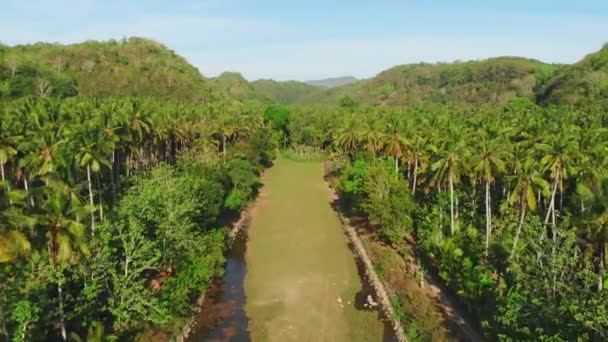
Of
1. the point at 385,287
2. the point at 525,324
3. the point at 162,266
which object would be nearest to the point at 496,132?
the point at 385,287

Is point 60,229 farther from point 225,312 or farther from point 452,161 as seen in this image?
point 452,161

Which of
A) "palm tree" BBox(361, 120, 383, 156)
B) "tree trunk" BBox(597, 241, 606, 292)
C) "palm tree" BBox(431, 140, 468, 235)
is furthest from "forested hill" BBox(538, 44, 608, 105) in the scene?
"tree trunk" BBox(597, 241, 606, 292)

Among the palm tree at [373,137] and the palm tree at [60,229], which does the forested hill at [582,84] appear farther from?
the palm tree at [60,229]

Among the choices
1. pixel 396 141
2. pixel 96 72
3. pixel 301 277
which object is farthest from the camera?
pixel 96 72

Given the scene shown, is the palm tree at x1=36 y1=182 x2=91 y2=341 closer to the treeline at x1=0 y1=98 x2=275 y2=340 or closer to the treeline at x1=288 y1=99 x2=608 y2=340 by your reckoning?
the treeline at x1=0 y1=98 x2=275 y2=340

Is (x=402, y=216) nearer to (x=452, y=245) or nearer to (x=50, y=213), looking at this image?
(x=452, y=245)

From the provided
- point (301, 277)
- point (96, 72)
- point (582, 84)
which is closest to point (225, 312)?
point (301, 277)

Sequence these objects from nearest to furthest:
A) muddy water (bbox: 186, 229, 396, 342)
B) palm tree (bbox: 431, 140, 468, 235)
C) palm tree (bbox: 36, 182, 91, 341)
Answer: palm tree (bbox: 36, 182, 91, 341), muddy water (bbox: 186, 229, 396, 342), palm tree (bbox: 431, 140, 468, 235)
